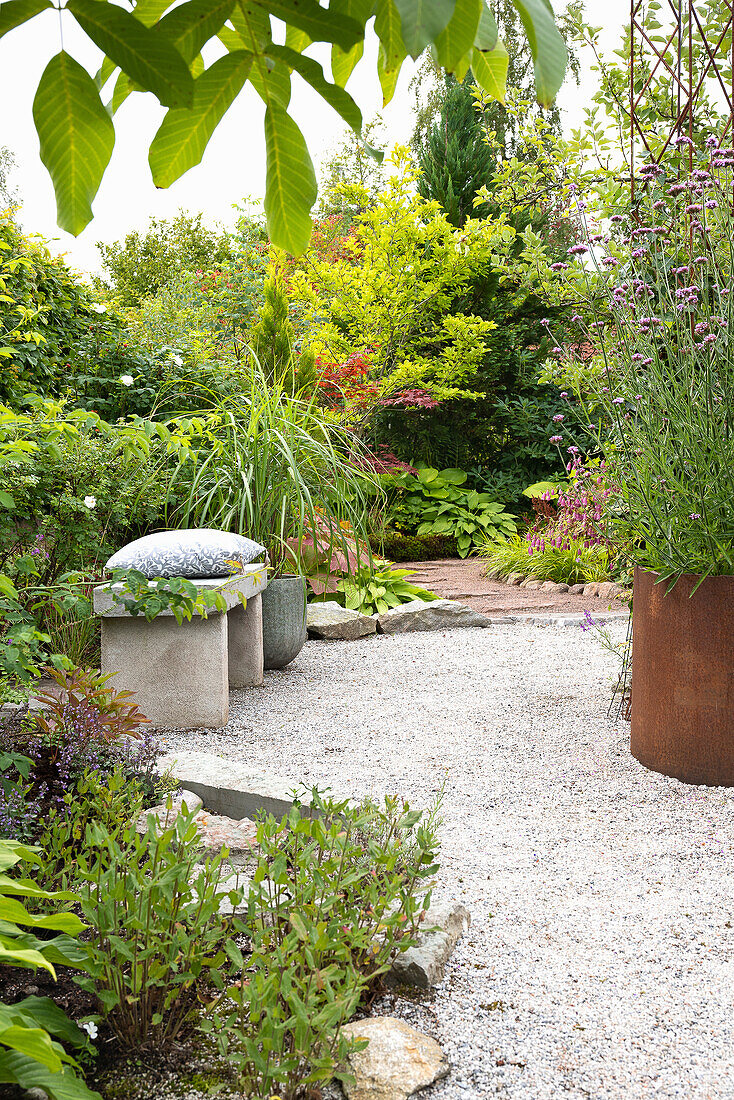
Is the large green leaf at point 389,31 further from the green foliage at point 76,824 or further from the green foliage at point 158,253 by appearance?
the green foliage at point 158,253

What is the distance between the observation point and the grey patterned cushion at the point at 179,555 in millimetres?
3523

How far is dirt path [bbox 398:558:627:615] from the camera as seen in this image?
678 cm

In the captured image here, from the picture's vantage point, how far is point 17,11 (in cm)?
62

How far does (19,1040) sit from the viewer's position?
92 centimetres

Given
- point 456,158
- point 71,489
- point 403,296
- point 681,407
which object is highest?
point 456,158

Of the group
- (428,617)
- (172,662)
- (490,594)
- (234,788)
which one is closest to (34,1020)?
(234,788)

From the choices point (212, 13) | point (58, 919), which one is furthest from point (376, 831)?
point (212, 13)

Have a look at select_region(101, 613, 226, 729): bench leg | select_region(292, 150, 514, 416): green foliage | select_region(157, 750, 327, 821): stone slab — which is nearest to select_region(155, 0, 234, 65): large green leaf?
select_region(157, 750, 327, 821): stone slab

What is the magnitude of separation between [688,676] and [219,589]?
171 centimetres

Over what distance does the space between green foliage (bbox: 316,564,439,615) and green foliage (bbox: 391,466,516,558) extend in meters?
3.64

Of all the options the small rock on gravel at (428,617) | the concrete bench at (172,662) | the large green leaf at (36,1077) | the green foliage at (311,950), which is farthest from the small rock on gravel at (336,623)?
the large green leaf at (36,1077)

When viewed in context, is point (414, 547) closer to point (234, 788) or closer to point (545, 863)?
point (234, 788)

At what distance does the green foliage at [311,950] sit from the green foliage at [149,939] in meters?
0.08

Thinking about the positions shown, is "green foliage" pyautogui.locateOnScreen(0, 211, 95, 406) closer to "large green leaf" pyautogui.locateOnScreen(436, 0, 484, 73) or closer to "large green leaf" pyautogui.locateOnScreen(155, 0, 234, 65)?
"large green leaf" pyautogui.locateOnScreen(155, 0, 234, 65)
